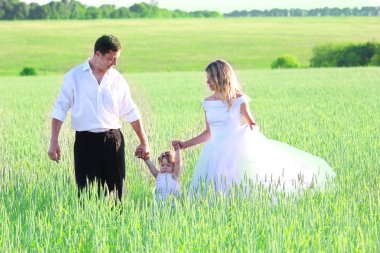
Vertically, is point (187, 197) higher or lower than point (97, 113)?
lower

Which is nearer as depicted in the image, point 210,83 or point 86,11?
point 210,83

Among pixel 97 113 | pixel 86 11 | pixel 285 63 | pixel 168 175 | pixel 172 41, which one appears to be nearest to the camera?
pixel 97 113

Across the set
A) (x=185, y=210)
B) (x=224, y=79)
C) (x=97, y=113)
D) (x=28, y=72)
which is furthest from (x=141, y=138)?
(x=28, y=72)

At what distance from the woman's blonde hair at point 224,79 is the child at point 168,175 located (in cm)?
55

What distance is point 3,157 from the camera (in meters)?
10.1

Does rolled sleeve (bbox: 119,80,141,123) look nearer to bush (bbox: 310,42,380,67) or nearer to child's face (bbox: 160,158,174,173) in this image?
child's face (bbox: 160,158,174,173)

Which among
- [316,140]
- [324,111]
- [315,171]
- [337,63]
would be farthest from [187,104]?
[337,63]

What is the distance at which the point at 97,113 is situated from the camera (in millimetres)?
6340

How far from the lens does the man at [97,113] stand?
20.7 feet

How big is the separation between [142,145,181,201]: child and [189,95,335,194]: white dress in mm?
238

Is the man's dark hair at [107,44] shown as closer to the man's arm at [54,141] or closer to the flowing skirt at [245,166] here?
the man's arm at [54,141]

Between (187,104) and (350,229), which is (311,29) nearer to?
(187,104)

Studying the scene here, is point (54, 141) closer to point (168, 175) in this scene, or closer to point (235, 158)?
point (168, 175)

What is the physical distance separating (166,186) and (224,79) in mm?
946
